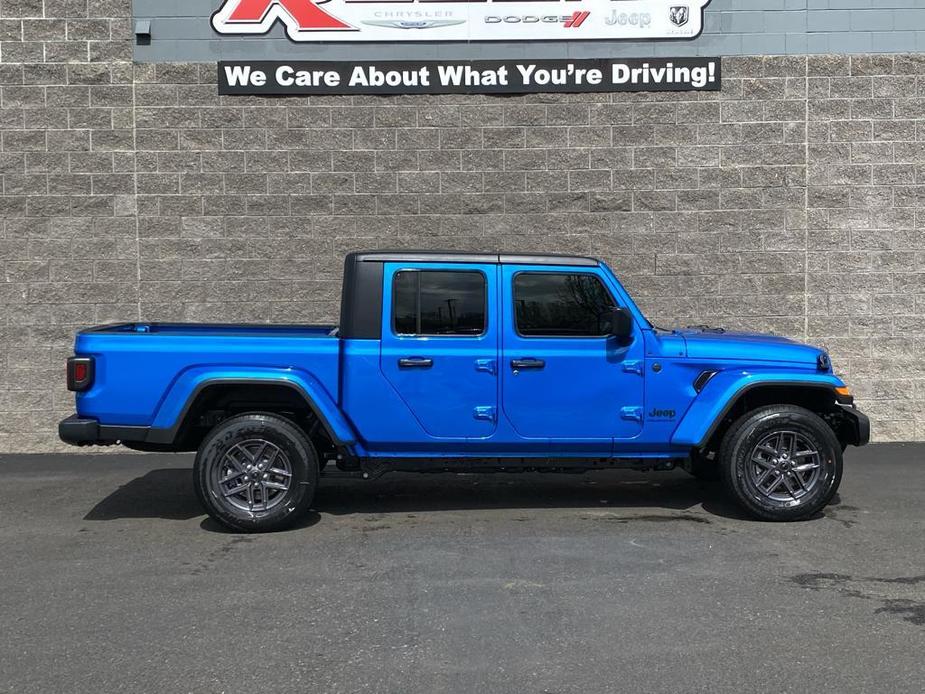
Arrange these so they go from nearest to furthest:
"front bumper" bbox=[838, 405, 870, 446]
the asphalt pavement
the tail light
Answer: the asphalt pavement
the tail light
"front bumper" bbox=[838, 405, 870, 446]

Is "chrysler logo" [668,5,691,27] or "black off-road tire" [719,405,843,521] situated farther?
"chrysler logo" [668,5,691,27]

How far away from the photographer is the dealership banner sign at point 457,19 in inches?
398

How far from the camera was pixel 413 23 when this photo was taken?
10109 mm

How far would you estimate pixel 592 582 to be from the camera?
5539 millimetres

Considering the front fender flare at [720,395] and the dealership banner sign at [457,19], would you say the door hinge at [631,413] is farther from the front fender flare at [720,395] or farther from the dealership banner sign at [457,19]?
the dealership banner sign at [457,19]

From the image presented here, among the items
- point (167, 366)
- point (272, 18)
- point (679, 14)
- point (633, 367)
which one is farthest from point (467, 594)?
point (679, 14)

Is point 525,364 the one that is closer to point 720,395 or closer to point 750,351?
point 720,395

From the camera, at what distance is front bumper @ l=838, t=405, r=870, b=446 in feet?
23.0

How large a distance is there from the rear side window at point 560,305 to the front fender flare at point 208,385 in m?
1.49

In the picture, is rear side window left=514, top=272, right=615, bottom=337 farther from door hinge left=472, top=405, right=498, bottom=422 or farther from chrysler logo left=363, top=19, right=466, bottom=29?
chrysler logo left=363, top=19, right=466, bottom=29

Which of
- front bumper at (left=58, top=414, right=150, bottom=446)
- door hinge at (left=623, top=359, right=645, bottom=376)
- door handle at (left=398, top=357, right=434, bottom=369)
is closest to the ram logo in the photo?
door handle at (left=398, top=357, right=434, bottom=369)

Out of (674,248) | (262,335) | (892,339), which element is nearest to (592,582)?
(262,335)

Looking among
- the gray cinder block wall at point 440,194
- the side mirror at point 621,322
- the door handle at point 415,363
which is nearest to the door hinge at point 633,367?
the side mirror at point 621,322

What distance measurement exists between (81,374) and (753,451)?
15.0ft
